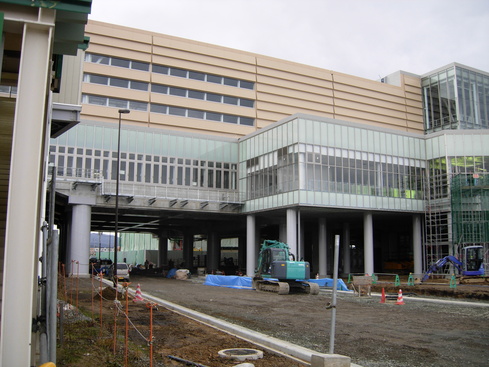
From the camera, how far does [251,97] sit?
244 feet

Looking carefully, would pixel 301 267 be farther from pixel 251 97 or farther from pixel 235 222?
pixel 251 97

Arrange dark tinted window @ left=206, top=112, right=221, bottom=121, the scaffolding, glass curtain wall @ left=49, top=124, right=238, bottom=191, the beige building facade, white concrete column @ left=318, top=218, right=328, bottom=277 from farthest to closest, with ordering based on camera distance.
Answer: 1. dark tinted window @ left=206, top=112, right=221, bottom=121
2. the beige building facade
3. white concrete column @ left=318, top=218, right=328, bottom=277
4. glass curtain wall @ left=49, top=124, right=238, bottom=191
5. the scaffolding

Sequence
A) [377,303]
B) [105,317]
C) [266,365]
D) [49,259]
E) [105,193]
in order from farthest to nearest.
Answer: [105,193], [377,303], [105,317], [266,365], [49,259]

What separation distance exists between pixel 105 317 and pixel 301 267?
15.5m

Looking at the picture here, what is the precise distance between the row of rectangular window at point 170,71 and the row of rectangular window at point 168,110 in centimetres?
507

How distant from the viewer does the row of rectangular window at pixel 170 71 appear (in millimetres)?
66287

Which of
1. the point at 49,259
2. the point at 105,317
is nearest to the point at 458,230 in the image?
the point at 105,317

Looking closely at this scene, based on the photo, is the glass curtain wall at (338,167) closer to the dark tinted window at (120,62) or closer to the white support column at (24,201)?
the dark tinted window at (120,62)

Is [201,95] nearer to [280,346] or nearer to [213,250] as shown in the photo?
[213,250]

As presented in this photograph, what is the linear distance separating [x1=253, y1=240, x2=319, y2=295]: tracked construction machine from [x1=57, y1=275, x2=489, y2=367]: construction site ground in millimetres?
6212

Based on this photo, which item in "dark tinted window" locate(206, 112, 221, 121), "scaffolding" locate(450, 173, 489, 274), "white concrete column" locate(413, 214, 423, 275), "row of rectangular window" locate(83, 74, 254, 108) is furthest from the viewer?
"dark tinted window" locate(206, 112, 221, 121)

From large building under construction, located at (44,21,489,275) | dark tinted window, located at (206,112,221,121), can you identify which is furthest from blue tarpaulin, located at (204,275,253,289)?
dark tinted window, located at (206,112,221,121)

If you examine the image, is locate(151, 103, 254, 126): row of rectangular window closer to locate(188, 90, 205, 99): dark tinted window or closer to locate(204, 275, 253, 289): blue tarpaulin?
locate(188, 90, 205, 99): dark tinted window

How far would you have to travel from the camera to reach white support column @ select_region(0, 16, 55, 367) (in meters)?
6.17
